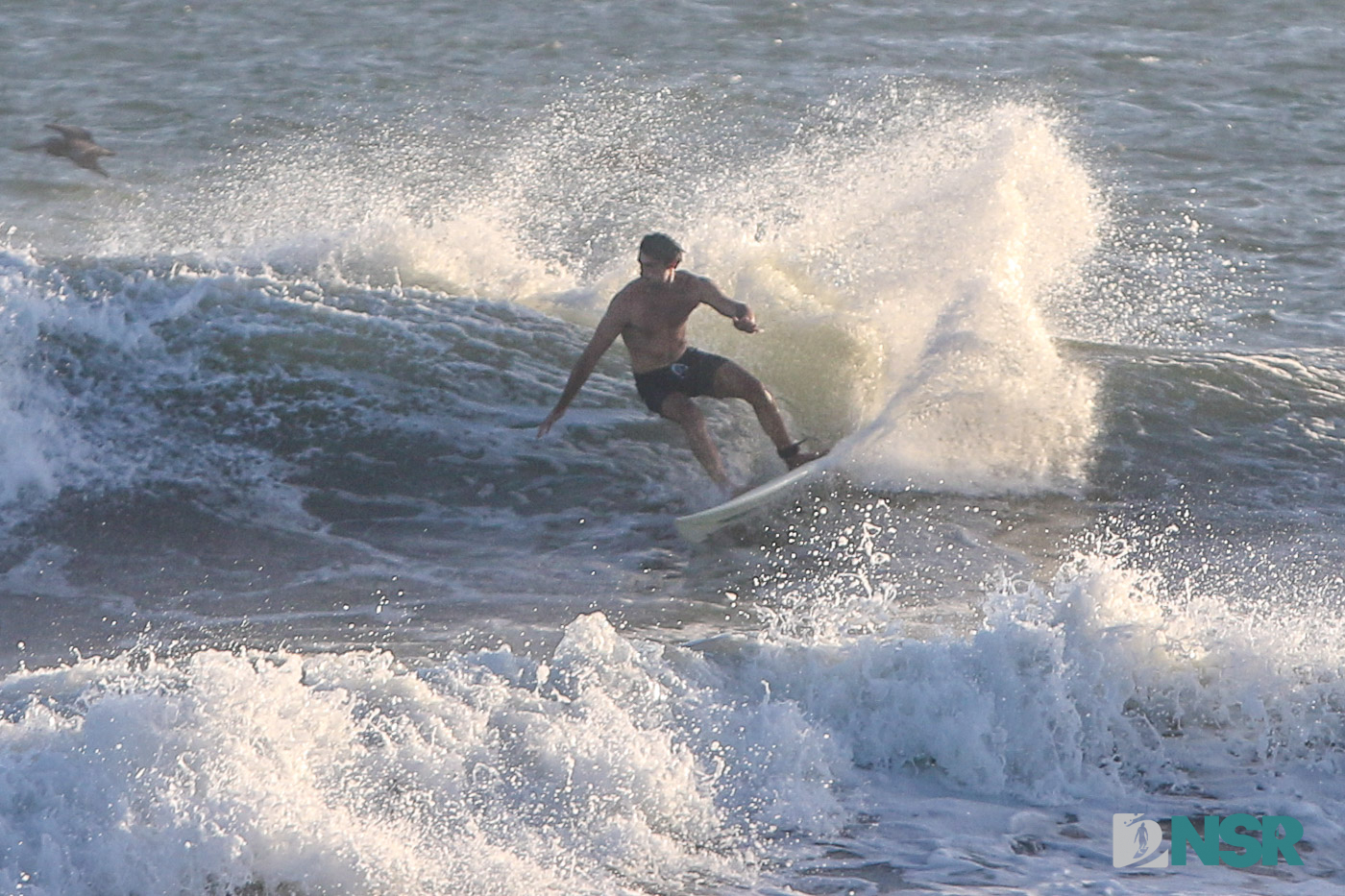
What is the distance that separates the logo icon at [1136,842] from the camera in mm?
5516

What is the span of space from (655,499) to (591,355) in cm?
92

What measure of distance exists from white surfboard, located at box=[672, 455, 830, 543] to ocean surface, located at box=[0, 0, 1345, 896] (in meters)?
0.12

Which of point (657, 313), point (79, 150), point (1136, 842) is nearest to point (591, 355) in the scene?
point (657, 313)

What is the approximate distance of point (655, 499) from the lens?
8.77 m

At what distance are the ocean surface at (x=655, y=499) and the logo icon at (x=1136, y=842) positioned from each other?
58 mm

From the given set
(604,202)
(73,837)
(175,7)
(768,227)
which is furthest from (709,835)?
(175,7)

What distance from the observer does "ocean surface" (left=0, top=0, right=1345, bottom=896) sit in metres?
5.42

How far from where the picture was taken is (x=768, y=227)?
37.0 ft

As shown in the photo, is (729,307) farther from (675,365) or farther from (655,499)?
(655,499)

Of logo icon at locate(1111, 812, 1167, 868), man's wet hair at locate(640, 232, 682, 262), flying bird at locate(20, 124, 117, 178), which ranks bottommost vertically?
logo icon at locate(1111, 812, 1167, 868)

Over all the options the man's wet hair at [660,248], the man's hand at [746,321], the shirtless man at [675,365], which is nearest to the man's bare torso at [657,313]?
the shirtless man at [675,365]

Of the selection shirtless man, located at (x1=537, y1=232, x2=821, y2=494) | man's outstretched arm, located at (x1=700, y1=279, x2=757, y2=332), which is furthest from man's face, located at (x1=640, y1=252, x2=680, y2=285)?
man's outstretched arm, located at (x1=700, y1=279, x2=757, y2=332)

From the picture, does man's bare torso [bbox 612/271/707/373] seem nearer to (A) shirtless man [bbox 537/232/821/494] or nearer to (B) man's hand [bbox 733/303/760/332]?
(A) shirtless man [bbox 537/232/821/494]

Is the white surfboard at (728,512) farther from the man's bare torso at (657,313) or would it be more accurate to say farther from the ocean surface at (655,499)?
the man's bare torso at (657,313)
